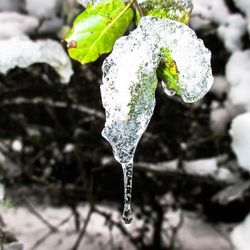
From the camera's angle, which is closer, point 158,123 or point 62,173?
point 158,123

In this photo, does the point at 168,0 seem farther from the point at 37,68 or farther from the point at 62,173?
the point at 62,173

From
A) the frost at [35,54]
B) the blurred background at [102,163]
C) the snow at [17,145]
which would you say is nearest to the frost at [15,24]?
the blurred background at [102,163]

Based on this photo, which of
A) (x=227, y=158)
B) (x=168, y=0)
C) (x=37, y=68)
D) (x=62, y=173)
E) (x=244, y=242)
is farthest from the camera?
(x=62, y=173)

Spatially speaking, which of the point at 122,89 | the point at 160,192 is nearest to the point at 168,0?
the point at 122,89

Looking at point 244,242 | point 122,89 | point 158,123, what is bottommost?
point 244,242

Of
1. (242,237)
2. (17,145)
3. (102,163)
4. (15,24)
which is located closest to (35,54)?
(15,24)

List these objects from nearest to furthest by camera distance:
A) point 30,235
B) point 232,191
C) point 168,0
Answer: point 168,0 → point 232,191 → point 30,235

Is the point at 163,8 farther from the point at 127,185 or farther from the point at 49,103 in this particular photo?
the point at 49,103

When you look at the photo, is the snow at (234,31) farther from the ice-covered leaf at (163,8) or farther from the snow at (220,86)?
the ice-covered leaf at (163,8)

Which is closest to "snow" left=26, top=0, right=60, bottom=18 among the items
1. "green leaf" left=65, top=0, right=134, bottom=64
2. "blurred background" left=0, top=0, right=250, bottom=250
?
"blurred background" left=0, top=0, right=250, bottom=250
